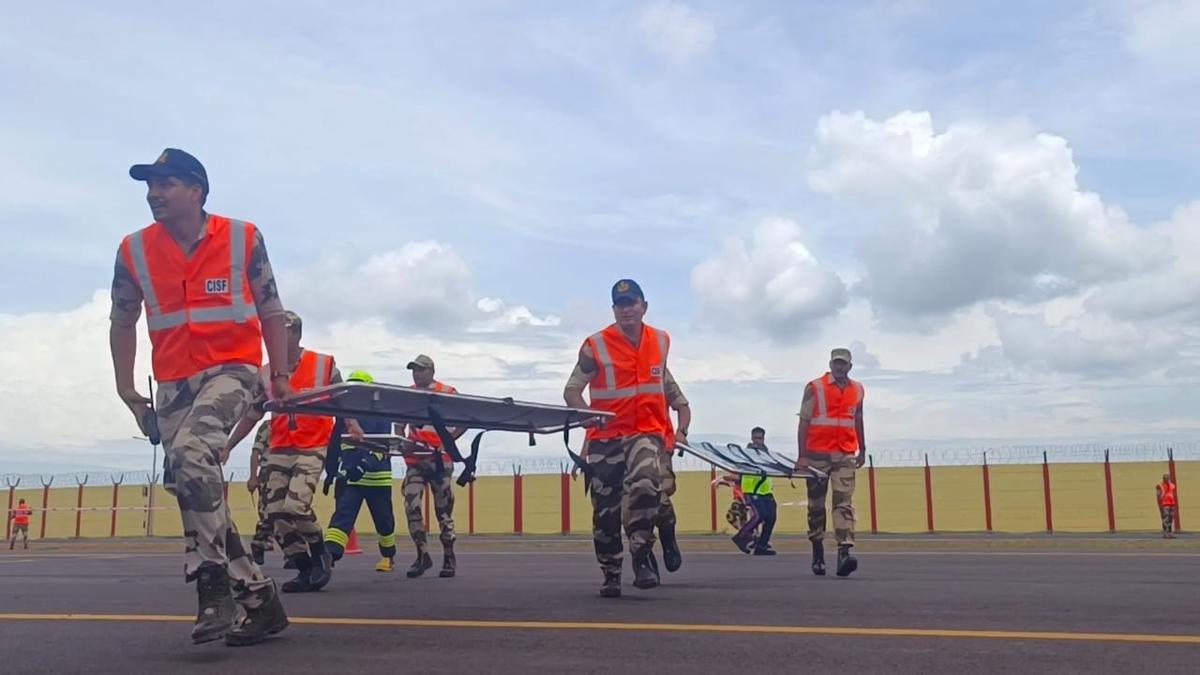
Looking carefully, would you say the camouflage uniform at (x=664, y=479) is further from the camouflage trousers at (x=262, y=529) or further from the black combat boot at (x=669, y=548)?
the camouflage trousers at (x=262, y=529)

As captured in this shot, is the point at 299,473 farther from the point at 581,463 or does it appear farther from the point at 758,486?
the point at 758,486

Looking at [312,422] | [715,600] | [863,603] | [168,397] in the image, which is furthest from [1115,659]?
[312,422]

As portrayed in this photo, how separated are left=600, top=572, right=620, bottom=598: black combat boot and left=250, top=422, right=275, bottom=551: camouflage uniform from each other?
290 cm

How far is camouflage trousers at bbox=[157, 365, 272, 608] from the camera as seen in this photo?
5.20m

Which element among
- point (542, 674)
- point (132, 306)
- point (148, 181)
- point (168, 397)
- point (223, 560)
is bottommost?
point (542, 674)

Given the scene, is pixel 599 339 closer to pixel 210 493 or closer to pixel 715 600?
pixel 715 600

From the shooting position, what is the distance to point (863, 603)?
7137 mm

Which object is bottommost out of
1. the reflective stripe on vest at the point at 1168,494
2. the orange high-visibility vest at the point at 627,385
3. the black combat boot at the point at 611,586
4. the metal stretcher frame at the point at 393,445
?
the black combat boot at the point at 611,586

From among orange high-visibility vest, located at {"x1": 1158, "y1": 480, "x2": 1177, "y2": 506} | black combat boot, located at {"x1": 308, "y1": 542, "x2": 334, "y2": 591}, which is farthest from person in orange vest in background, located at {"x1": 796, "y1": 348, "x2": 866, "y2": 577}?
orange high-visibility vest, located at {"x1": 1158, "y1": 480, "x2": 1177, "y2": 506}

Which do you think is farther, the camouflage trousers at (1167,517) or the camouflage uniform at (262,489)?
the camouflage trousers at (1167,517)

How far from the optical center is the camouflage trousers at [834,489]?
10.8 metres

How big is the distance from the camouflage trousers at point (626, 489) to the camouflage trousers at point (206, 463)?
10.5 feet

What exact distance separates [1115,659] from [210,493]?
381cm

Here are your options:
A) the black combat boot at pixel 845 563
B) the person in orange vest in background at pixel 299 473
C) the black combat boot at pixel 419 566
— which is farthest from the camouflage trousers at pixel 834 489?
the person in orange vest in background at pixel 299 473
